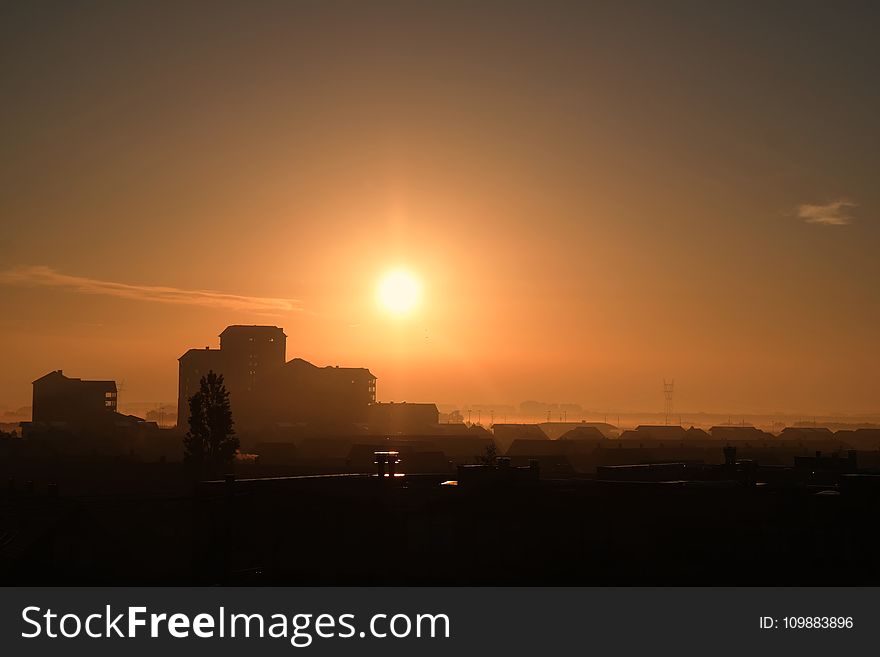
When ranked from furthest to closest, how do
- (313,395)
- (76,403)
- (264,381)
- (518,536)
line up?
(313,395)
(264,381)
(76,403)
(518,536)

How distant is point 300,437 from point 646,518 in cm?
13502

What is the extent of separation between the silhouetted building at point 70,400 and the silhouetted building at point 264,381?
47.8ft

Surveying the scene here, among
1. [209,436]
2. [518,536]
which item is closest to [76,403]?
[209,436]

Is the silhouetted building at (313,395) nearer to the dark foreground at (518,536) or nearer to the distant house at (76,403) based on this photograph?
the distant house at (76,403)

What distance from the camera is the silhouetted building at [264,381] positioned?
17325cm

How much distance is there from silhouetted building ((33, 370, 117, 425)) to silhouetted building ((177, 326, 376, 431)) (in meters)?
14.6

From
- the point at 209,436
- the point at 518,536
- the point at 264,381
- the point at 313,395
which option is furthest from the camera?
the point at 313,395

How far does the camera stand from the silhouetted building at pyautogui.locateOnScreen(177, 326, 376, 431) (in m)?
173

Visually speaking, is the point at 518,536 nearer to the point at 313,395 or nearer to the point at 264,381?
the point at 264,381

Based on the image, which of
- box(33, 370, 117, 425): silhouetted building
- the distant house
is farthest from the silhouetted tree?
box(33, 370, 117, 425): silhouetted building

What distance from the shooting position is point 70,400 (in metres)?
160

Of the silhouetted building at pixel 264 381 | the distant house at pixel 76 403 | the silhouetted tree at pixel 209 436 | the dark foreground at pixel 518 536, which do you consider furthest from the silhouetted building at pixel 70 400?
the dark foreground at pixel 518 536

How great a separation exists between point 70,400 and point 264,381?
34652mm

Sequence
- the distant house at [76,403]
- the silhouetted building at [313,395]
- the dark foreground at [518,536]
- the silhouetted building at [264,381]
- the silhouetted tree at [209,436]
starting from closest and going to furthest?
the dark foreground at [518,536], the silhouetted tree at [209,436], the distant house at [76,403], the silhouetted building at [264,381], the silhouetted building at [313,395]
